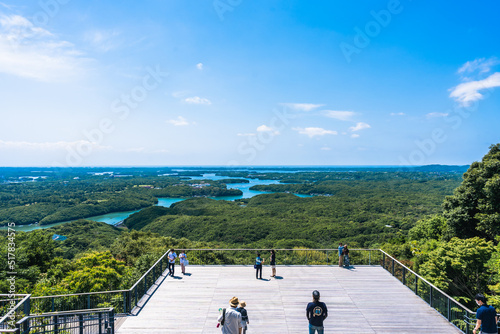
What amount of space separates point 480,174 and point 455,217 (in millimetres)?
3403

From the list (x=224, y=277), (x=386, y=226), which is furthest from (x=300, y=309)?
(x=386, y=226)

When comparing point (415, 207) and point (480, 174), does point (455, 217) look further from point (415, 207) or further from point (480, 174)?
point (415, 207)

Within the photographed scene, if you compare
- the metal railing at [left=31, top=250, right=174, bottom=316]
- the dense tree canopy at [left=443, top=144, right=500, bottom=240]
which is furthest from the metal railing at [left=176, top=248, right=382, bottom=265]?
the dense tree canopy at [left=443, top=144, right=500, bottom=240]

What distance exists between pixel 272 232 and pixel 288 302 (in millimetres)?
53781

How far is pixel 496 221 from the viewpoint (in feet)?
56.5

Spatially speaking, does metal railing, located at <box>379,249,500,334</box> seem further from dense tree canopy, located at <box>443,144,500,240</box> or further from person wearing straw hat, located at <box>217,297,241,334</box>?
dense tree canopy, located at <box>443,144,500,240</box>

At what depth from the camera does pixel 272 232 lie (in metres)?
61.7

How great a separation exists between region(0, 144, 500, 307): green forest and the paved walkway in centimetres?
679

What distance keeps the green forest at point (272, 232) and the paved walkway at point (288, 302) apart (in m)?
6.79

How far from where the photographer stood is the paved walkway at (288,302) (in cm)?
762

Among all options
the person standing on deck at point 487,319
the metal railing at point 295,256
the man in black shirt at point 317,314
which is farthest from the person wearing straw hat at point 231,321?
the metal railing at point 295,256

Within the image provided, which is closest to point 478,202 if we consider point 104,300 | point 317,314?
point 317,314

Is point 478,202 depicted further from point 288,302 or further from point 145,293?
point 145,293

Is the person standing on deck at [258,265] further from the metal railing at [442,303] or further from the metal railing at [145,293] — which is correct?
the metal railing at [442,303]
